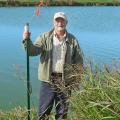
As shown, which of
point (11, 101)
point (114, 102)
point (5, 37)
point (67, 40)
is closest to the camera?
point (114, 102)

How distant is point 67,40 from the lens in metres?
5.70

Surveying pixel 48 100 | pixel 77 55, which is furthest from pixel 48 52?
pixel 48 100

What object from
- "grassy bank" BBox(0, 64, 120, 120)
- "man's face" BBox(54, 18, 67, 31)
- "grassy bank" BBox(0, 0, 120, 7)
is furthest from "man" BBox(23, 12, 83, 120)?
"grassy bank" BBox(0, 0, 120, 7)

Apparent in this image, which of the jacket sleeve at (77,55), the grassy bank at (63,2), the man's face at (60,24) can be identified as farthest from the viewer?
the grassy bank at (63,2)

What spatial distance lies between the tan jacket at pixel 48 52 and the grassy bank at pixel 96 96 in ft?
2.00

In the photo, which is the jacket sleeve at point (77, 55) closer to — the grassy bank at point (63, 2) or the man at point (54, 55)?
the man at point (54, 55)

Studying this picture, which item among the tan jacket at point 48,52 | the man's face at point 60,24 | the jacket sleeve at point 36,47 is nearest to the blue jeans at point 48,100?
the tan jacket at point 48,52

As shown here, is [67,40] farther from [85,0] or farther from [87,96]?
[85,0]

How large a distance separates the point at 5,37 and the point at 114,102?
18.9 meters

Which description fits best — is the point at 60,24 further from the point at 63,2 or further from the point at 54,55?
the point at 63,2

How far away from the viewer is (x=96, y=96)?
452 centimetres

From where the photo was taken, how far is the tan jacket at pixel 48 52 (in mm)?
5703

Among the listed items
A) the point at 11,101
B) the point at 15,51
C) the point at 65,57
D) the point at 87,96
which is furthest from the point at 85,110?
the point at 15,51

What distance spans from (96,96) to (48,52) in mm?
1374
